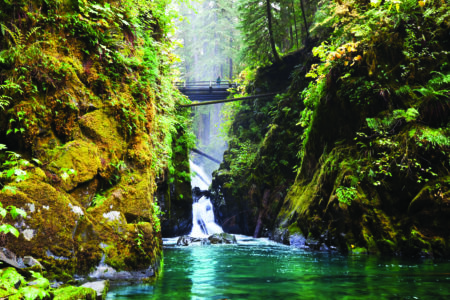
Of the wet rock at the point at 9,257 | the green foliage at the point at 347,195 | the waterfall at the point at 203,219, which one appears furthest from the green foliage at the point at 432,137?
the waterfall at the point at 203,219

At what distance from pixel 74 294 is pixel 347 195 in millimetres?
6592

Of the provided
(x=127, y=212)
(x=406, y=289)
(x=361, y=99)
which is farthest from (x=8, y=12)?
(x=361, y=99)

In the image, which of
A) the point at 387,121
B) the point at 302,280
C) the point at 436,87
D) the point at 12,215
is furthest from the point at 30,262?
the point at 436,87

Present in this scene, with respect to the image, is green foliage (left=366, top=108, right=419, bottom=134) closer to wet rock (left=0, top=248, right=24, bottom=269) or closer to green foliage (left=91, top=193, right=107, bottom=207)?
green foliage (left=91, top=193, right=107, bottom=207)

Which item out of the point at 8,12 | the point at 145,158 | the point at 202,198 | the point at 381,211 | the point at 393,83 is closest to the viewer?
the point at 8,12

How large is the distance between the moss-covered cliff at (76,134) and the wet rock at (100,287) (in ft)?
1.16

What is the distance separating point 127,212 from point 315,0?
16598 mm

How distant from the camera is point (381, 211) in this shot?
7.36 m

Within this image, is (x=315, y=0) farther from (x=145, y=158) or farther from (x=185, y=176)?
(x=145, y=158)

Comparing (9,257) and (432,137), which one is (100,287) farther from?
(432,137)

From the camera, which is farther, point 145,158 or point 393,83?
point 393,83

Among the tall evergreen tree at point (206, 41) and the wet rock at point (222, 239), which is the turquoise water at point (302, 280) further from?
the tall evergreen tree at point (206, 41)

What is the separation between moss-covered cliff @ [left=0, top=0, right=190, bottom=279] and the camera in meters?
3.77

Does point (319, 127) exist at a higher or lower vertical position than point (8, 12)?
lower
